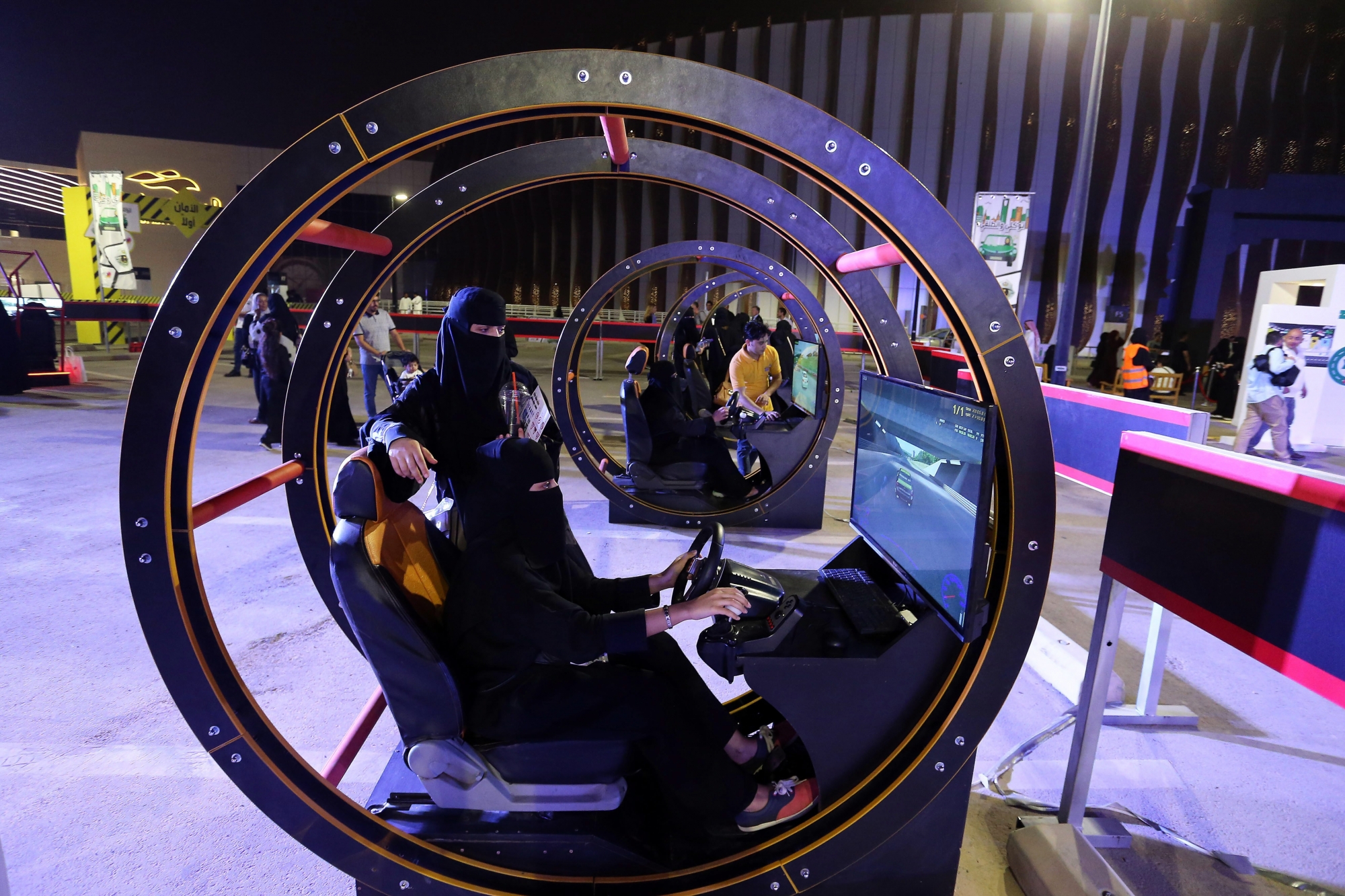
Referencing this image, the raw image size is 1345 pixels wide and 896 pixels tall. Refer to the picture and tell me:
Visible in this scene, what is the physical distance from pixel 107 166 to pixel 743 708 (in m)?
24.8

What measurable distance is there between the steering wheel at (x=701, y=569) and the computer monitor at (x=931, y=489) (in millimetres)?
479

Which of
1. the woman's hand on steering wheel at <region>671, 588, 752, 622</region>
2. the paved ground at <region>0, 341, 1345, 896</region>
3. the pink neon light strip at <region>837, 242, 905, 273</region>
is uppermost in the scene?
the pink neon light strip at <region>837, 242, 905, 273</region>

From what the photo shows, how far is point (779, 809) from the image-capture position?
1923 mm

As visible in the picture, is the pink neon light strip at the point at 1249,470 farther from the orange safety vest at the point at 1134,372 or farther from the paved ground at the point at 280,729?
the orange safety vest at the point at 1134,372

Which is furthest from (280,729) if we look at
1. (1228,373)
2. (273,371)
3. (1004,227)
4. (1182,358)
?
(1182,358)

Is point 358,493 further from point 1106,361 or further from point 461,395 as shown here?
point 1106,361

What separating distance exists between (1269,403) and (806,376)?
558 centimetres

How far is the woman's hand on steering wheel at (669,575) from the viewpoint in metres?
2.12

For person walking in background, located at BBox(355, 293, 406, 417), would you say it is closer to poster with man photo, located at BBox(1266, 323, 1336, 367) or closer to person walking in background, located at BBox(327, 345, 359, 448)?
person walking in background, located at BBox(327, 345, 359, 448)

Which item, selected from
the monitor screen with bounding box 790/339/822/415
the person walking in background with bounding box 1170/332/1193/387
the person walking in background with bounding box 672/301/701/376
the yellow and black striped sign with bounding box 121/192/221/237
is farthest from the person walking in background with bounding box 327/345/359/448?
the person walking in background with bounding box 1170/332/1193/387

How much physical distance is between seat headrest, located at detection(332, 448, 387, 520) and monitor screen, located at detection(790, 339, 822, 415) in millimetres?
3894

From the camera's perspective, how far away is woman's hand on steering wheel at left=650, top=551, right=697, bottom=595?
2.12m

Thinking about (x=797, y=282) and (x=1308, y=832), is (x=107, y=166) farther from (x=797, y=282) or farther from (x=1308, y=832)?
(x=1308, y=832)

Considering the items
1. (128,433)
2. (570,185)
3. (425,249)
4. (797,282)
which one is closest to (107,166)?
(425,249)
